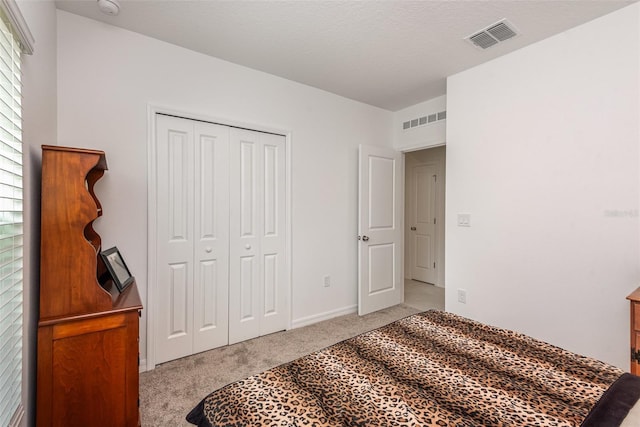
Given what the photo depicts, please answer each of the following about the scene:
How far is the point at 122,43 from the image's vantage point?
2289mm

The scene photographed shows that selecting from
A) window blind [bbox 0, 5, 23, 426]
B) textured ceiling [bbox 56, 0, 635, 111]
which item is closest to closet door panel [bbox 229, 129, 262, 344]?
textured ceiling [bbox 56, 0, 635, 111]

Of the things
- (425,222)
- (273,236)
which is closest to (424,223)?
(425,222)

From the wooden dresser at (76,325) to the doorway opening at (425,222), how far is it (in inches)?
156

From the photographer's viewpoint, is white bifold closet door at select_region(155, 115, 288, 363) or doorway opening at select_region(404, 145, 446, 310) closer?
white bifold closet door at select_region(155, 115, 288, 363)

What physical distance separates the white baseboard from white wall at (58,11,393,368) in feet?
0.06

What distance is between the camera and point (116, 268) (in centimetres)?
192

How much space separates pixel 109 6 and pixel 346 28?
5.34ft

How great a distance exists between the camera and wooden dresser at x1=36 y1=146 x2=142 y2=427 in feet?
4.64

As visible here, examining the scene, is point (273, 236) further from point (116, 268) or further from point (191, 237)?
point (116, 268)

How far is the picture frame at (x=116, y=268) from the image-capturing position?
1.76 metres

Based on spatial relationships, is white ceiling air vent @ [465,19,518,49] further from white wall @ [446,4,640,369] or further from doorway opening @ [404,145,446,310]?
doorway opening @ [404,145,446,310]

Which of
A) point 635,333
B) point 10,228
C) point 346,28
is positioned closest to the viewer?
point 10,228

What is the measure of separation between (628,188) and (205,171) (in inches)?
127

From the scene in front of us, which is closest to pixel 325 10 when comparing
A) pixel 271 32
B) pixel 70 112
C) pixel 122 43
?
pixel 271 32
